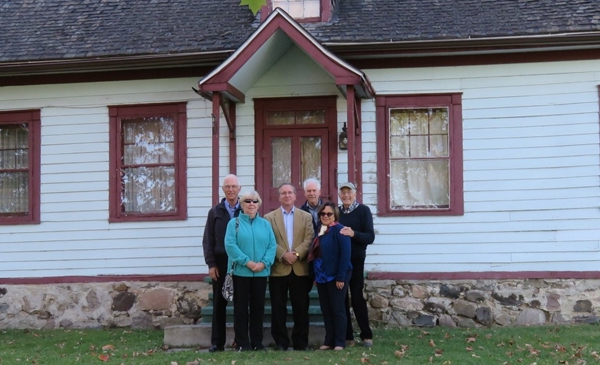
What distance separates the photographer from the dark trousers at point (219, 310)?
27.8ft

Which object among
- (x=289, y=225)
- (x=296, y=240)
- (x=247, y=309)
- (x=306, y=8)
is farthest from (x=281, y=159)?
(x=247, y=309)

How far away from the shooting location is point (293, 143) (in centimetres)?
1089

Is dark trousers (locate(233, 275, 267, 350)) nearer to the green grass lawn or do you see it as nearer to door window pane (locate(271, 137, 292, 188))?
the green grass lawn

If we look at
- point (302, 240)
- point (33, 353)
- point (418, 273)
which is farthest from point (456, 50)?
point (33, 353)

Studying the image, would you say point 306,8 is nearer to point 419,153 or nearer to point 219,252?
point 419,153

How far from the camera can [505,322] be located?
33.6ft

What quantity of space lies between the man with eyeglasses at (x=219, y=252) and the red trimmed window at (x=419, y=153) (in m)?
2.72

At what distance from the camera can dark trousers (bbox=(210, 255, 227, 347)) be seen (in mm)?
8477

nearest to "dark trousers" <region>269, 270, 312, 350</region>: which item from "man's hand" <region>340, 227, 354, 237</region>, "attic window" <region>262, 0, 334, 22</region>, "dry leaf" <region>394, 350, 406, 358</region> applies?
"man's hand" <region>340, 227, 354, 237</region>

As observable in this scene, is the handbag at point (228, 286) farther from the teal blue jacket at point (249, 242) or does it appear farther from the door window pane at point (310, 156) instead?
the door window pane at point (310, 156)

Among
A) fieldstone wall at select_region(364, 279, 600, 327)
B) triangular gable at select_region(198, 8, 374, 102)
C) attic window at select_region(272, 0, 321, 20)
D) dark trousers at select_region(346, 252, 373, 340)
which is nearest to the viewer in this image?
dark trousers at select_region(346, 252, 373, 340)

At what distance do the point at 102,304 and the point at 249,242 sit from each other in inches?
150

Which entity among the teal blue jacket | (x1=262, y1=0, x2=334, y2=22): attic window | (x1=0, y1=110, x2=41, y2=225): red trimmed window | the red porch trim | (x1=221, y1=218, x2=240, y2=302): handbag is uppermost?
(x1=262, y1=0, x2=334, y2=22): attic window

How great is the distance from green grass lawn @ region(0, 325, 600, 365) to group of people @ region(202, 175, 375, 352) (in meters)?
0.31
